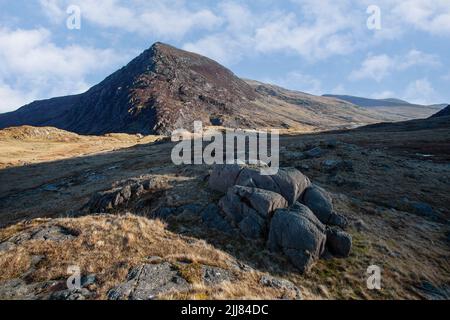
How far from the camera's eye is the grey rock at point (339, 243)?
17.9 metres

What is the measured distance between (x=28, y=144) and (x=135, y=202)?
7948cm

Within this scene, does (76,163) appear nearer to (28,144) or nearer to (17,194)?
(17,194)

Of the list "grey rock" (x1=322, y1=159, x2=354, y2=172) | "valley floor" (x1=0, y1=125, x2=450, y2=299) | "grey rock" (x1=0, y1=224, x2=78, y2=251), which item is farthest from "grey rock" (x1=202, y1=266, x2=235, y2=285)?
"grey rock" (x1=322, y1=159, x2=354, y2=172)

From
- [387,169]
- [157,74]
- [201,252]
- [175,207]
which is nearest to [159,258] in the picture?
[201,252]

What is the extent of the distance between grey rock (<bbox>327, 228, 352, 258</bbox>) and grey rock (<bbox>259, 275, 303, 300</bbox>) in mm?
4499

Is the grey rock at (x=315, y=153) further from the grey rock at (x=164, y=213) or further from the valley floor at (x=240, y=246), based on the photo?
the grey rock at (x=164, y=213)

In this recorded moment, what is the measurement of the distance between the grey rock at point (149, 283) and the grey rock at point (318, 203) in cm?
1096

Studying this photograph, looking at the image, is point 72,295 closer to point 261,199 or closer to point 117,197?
point 261,199

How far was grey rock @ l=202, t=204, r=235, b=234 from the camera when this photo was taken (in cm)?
1952

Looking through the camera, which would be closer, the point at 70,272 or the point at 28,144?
the point at 70,272

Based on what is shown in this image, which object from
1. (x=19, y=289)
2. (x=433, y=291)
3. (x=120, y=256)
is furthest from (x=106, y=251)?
(x=433, y=291)

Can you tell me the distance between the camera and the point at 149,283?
12523mm

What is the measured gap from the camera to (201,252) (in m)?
16.3

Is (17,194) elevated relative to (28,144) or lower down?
lower down
